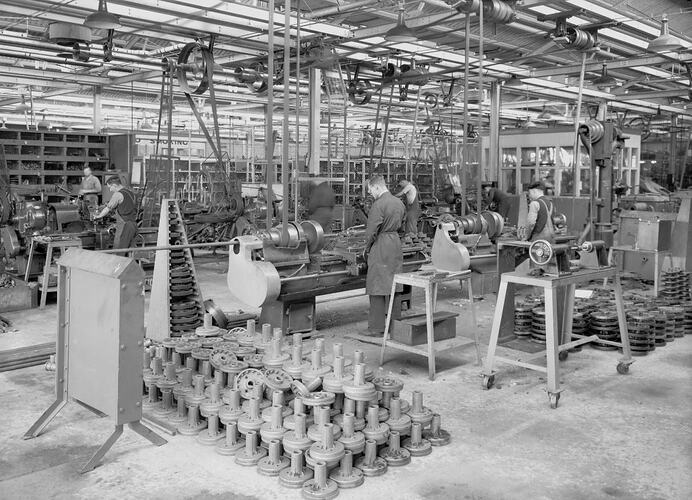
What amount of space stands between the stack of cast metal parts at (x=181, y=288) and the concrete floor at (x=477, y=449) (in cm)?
123

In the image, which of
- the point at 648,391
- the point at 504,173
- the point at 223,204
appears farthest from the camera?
the point at 504,173

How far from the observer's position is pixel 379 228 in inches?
238

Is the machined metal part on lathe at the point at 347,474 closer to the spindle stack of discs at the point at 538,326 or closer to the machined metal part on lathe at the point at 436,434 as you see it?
the machined metal part on lathe at the point at 436,434

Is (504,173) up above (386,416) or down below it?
above

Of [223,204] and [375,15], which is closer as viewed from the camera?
[375,15]

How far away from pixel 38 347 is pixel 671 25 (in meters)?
8.78

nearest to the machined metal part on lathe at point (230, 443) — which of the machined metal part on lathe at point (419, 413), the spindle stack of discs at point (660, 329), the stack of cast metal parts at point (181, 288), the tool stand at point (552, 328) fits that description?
the machined metal part on lathe at point (419, 413)

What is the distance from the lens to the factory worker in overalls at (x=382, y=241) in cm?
603

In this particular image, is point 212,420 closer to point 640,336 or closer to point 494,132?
point 640,336

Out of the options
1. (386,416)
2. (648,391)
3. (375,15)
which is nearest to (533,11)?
(375,15)

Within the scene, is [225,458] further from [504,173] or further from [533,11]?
[504,173]

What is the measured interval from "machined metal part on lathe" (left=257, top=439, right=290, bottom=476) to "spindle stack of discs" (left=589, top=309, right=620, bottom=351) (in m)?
3.55

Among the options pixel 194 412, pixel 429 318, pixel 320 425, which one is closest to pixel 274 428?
pixel 320 425

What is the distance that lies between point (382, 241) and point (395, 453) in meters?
2.75
